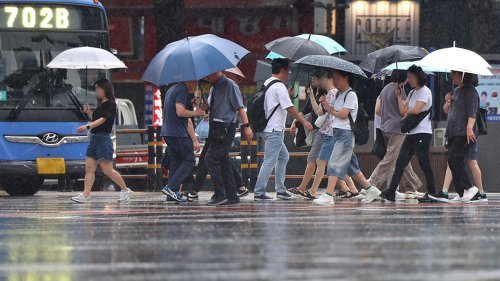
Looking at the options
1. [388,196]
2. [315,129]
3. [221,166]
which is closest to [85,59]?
[315,129]

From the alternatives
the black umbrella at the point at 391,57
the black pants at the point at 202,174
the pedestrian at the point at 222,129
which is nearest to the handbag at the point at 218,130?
the pedestrian at the point at 222,129

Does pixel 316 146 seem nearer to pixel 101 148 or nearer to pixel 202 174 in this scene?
pixel 202 174

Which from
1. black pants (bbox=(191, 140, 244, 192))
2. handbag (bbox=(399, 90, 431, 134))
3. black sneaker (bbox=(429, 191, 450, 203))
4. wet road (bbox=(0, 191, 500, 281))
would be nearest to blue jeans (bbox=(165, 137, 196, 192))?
black pants (bbox=(191, 140, 244, 192))

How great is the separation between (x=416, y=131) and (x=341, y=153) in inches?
38.8

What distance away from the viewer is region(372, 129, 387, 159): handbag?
712 inches

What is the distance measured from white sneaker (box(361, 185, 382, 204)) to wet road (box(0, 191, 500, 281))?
3.43 ft

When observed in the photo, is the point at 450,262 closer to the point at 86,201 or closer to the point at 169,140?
the point at 169,140

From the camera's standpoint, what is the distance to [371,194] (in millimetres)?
17141

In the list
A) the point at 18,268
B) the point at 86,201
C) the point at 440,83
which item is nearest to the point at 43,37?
the point at 86,201

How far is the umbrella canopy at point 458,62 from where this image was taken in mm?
16438

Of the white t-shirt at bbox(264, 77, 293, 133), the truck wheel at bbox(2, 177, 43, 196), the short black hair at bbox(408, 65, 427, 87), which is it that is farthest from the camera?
the truck wheel at bbox(2, 177, 43, 196)

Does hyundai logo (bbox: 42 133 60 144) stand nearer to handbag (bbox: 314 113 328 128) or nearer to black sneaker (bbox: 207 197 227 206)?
handbag (bbox: 314 113 328 128)

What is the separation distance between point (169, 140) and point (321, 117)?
2114mm

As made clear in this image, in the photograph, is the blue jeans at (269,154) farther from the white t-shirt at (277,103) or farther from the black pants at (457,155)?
the black pants at (457,155)
